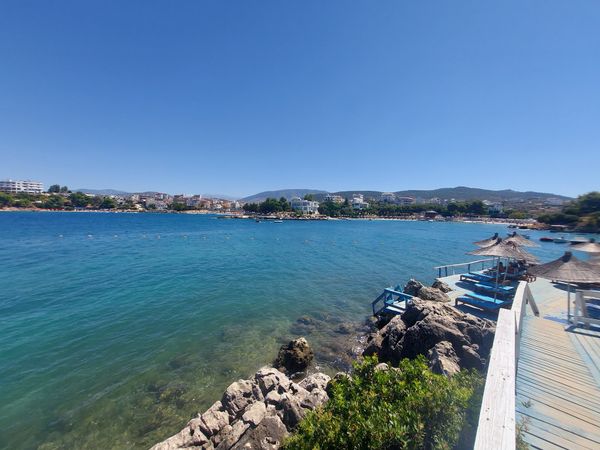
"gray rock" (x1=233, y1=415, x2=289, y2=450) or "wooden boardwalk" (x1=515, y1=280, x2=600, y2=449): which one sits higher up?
"wooden boardwalk" (x1=515, y1=280, x2=600, y2=449)

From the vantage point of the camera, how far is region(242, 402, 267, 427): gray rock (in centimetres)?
574

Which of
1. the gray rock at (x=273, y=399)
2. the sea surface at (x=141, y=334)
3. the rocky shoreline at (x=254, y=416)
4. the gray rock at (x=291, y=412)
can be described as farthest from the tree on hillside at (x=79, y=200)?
the gray rock at (x=291, y=412)

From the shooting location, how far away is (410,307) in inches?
404

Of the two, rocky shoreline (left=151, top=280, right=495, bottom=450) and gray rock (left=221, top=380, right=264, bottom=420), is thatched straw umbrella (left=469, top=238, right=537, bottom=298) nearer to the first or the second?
rocky shoreline (left=151, top=280, right=495, bottom=450)

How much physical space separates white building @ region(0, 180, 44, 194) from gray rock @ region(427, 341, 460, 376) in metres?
223

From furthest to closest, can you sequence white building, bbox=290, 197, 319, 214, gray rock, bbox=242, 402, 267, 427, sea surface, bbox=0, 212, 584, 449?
white building, bbox=290, 197, 319, 214
sea surface, bbox=0, 212, 584, 449
gray rock, bbox=242, 402, 267, 427

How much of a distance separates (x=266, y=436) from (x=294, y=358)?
5111 mm

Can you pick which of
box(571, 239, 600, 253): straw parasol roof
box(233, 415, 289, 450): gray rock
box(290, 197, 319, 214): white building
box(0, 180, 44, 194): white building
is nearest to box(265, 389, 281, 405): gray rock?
box(233, 415, 289, 450): gray rock

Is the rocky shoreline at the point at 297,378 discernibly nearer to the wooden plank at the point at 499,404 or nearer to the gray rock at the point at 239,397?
the gray rock at the point at 239,397

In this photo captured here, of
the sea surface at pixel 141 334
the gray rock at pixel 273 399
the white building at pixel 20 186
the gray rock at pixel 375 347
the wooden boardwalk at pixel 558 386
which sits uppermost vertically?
the white building at pixel 20 186

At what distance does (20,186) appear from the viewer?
16925 cm

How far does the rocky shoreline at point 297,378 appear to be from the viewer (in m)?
5.51

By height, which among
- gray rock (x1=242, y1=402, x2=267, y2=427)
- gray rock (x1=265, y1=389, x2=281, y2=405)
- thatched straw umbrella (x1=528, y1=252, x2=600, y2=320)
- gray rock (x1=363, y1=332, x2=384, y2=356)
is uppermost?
thatched straw umbrella (x1=528, y1=252, x2=600, y2=320)

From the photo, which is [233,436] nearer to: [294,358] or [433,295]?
[294,358]
